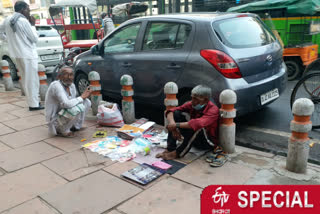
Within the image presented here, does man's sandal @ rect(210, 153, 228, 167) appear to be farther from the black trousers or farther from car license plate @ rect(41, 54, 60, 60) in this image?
car license plate @ rect(41, 54, 60, 60)

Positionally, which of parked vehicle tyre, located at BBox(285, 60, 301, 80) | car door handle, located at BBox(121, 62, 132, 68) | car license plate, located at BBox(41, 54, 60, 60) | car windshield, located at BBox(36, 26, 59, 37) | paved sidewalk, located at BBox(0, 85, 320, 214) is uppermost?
car windshield, located at BBox(36, 26, 59, 37)

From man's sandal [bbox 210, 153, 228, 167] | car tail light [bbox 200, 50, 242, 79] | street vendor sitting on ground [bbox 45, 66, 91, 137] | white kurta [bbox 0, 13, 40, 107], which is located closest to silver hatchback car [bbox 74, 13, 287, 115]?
car tail light [bbox 200, 50, 242, 79]

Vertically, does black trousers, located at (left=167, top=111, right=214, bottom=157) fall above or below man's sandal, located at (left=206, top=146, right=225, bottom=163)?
above

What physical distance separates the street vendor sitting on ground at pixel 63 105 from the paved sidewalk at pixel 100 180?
330 millimetres

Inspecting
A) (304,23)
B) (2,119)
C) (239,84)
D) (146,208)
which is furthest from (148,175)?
(304,23)

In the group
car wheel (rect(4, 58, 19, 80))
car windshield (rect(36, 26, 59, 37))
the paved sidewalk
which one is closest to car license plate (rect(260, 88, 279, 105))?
the paved sidewalk

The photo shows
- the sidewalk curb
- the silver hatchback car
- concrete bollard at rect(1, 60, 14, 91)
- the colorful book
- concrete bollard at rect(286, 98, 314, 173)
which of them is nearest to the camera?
concrete bollard at rect(286, 98, 314, 173)

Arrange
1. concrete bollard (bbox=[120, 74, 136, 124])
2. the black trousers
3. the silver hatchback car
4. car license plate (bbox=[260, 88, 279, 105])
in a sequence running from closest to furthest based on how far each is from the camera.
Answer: the black trousers, the silver hatchback car, car license plate (bbox=[260, 88, 279, 105]), concrete bollard (bbox=[120, 74, 136, 124])

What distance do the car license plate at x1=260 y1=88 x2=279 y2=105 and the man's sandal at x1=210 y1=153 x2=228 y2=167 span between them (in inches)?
44.3

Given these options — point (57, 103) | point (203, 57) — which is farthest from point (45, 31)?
point (203, 57)

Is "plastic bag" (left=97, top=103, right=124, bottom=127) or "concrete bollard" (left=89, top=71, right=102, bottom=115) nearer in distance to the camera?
"plastic bag" (left=97, top=103, right=124, bottom=127)

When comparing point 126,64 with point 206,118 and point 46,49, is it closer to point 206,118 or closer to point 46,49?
point 206,118

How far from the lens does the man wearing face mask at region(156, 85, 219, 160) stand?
334 cm

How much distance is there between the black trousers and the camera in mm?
3414
